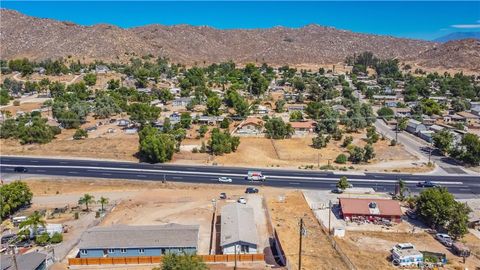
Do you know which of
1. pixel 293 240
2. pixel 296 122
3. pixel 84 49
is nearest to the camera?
pixel 293 240

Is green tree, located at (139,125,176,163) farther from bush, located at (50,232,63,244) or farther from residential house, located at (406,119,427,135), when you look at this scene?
residential house, located at (406,119,427,135)

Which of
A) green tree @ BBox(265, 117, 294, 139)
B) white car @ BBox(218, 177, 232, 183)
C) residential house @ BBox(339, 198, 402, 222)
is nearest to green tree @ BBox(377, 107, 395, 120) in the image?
green tree @ BBox(265, 117, 294, 139)

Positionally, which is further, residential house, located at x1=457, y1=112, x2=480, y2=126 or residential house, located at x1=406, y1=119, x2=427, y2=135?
residential house, located at x1=457, y1=112, x2=480, y2=126

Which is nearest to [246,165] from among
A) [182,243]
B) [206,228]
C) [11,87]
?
[206,228]

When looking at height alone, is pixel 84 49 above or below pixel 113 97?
above

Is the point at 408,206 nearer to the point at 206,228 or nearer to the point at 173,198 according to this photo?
the point at 206,228

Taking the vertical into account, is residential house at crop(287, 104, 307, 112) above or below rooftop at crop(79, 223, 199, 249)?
above

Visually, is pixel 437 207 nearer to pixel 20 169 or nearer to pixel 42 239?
pixel 42 239
